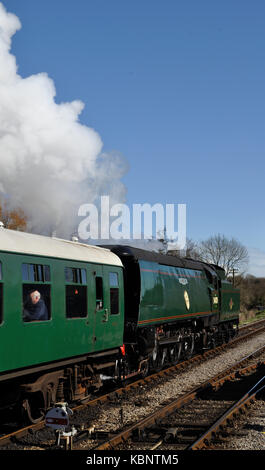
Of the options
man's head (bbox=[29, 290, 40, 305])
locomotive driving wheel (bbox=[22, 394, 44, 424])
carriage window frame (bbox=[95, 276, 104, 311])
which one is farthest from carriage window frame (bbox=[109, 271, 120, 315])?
man's head (bbox=[29, 290, 40, 305])

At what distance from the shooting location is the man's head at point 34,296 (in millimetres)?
8469

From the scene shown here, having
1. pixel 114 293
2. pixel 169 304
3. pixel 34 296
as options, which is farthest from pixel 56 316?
pixel 169 304

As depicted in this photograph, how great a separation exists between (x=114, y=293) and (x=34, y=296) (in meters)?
3.56

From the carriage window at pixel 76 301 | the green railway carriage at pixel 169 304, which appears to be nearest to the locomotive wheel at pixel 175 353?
the green railway carriage at pixel 169 304

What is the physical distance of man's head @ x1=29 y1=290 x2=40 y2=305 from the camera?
8469 mm

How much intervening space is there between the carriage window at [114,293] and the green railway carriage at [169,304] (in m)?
1.41

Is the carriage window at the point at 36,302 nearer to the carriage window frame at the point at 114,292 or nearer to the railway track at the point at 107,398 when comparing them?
the railway track at the point at 107,398

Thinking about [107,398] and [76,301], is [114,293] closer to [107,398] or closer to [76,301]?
[76,301]

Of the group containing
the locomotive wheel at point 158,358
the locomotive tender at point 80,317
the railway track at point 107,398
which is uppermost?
the locomotive tender at point 80,317

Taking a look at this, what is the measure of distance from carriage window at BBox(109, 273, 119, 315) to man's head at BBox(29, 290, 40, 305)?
3243 mm

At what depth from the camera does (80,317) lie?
10133 mm

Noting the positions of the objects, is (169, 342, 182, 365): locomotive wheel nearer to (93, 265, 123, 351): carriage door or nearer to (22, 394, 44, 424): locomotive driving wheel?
(93, 265, 123, 351): carriage door

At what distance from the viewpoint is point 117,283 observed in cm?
1206
